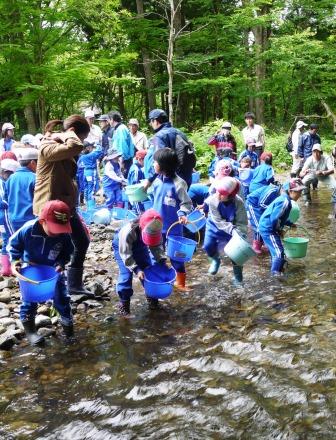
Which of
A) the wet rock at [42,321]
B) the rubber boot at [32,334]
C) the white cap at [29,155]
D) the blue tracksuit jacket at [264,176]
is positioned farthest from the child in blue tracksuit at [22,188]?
the blue tracksuit jacket at [264,176]

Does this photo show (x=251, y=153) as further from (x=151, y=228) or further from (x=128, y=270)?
(x=151, y=228)

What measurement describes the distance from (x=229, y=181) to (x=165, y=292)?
1.56 m

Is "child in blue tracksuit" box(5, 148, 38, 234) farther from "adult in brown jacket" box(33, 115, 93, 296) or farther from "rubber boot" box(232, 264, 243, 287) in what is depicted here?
"rubber boot" box(232, 264, 243, 287)

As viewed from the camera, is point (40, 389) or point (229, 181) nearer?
point (40, 389)

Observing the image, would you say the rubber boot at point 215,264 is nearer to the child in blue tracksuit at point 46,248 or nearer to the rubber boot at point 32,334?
the child in blue tracksuit at point 46,248

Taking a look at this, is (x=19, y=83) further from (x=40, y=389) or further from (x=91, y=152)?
(x=40, y=389)

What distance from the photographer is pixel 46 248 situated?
434cm

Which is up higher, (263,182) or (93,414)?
(263,182)

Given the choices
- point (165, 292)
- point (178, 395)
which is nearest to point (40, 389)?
point (178, 395)

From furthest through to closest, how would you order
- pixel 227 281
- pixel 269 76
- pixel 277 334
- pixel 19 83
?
pixel 269 76
pixel 19 83
pixel 227 281
pixel 277 334

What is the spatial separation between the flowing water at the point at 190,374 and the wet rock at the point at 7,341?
120 mm

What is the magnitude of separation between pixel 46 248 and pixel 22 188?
4.22 ft

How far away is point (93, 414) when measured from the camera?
326 centimetres

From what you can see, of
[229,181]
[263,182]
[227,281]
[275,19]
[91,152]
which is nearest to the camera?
[229,181]
